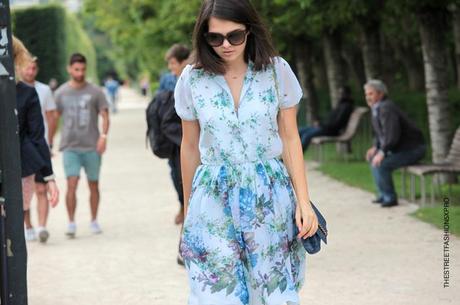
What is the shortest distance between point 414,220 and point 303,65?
15728 mm

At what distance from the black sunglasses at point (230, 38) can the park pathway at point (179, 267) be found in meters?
3.01

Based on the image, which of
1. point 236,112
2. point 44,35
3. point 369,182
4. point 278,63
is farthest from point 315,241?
point 44,35

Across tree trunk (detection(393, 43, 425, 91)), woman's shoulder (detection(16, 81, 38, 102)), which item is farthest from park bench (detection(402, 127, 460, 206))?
tree trunk (detection(393, 43, 425, 91))

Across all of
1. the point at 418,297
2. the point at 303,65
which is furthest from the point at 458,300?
the point at 303,65

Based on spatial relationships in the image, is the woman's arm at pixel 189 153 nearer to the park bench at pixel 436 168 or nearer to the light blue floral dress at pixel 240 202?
the light blue floral dress at pixel 240 202

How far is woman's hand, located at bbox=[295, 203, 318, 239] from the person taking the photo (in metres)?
4.79

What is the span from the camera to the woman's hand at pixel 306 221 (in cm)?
479

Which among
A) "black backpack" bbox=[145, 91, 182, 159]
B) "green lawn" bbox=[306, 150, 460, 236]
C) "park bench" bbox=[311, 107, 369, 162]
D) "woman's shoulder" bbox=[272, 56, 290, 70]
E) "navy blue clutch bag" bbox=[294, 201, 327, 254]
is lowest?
"green lawn" bbox=[306, 150, 460, 236]

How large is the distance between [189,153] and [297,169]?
0.49m

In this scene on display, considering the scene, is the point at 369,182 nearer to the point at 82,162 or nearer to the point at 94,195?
the point at 94,195

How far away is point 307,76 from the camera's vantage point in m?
26.5

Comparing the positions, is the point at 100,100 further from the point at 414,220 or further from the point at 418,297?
the point at 418,297

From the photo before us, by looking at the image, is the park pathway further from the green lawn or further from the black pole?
the black pole

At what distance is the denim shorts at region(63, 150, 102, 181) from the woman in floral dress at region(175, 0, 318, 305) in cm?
693
